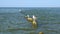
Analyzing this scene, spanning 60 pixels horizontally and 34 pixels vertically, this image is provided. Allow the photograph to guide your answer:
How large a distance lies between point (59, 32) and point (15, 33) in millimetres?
3263

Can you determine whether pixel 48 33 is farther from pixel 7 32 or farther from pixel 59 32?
pixel 7 32

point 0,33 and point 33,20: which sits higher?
point 33,20

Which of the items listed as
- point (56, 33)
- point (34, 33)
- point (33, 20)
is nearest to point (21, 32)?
point (34, 33)

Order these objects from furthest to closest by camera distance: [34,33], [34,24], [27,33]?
[27,33]
[34,33]
[34,24]

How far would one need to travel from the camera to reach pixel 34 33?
44.5 feet

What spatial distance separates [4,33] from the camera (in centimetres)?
1399

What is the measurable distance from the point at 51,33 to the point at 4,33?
3398 millimetres

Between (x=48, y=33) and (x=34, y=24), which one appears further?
(x=48, y=33)

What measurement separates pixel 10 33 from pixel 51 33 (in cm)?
298

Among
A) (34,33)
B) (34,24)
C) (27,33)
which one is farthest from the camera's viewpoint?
(27,33)

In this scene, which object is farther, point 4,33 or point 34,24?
point 4,33

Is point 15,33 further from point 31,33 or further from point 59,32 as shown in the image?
point 59,32

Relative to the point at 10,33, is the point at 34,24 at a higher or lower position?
higher

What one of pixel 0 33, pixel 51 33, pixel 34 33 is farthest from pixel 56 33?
pixel 0 33
